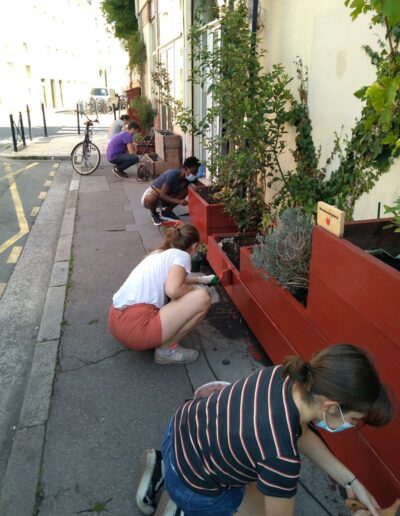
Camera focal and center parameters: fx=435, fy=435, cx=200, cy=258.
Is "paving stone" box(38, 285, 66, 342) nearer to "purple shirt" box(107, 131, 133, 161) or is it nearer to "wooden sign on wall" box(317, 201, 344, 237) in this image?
"wooden sign on wall" box(317, 201, 344, 237)

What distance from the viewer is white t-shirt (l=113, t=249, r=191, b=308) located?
3.17 metres

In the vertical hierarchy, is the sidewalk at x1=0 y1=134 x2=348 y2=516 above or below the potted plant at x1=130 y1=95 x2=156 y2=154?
below

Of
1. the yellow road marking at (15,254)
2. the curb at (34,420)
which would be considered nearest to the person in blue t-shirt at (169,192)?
the yellow road marking at (15,254)

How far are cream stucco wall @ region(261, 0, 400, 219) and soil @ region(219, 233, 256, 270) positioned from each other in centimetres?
117

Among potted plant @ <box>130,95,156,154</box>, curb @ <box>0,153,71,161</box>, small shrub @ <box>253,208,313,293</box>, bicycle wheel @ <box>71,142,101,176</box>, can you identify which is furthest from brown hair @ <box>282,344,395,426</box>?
curb @ <box>0,153,71,161</box>

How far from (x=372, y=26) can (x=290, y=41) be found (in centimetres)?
135

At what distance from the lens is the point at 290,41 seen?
414cm

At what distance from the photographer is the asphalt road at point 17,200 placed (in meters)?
5.70

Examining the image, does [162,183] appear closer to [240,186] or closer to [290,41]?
[240,186]

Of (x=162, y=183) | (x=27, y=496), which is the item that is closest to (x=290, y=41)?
(x=162, y=183)

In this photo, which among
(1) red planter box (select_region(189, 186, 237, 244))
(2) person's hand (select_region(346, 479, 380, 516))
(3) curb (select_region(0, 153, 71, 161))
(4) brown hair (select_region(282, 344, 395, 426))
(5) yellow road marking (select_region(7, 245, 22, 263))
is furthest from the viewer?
(3) curb (select_region(0, 153, 71, 161))

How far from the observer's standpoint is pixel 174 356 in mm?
3230

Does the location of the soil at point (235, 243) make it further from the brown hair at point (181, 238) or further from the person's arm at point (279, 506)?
the person's arm at point (279, 506)

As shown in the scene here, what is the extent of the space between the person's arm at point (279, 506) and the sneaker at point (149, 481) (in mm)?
718
